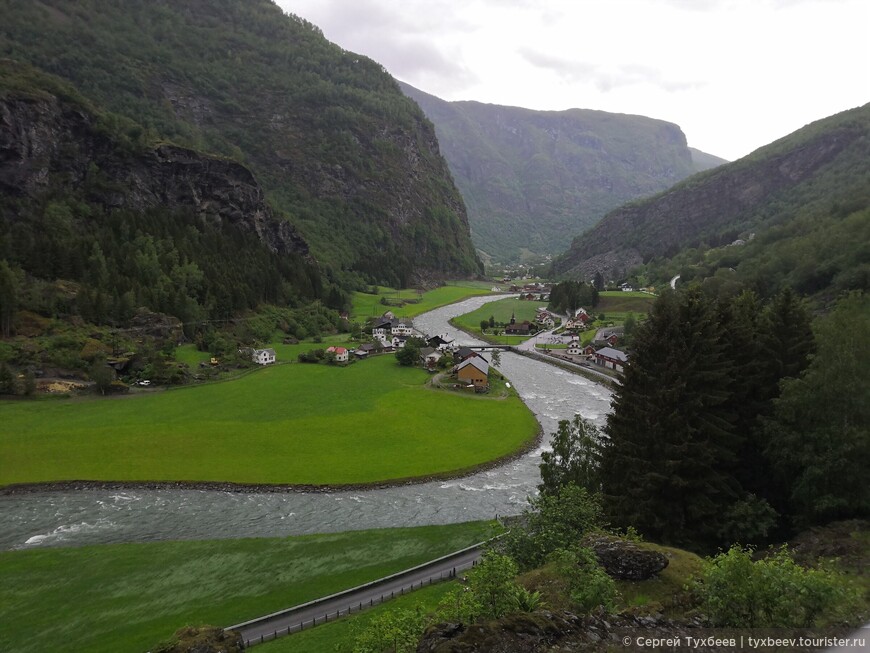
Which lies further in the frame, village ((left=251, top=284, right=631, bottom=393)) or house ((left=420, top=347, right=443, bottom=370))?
house ((left=420, top=347, right=443, bottom=370))

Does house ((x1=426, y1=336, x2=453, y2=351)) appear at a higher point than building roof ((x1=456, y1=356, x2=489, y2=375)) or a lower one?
higher

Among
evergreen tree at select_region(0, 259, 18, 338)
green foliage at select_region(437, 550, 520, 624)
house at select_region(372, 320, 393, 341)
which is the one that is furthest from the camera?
house at select_region(372, 320, 393, 341)

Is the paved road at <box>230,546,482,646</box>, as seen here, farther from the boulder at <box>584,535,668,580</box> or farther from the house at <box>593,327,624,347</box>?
the house at <box>593,327,624,347</box>

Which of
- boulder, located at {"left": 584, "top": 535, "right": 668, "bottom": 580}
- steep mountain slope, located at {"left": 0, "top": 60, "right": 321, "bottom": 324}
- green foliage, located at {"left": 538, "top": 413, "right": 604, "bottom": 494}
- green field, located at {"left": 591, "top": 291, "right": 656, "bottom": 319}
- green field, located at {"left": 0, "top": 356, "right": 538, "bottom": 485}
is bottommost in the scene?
green field, located at {"left": 0, "top": 356, "right": 538, "bottom": 485}

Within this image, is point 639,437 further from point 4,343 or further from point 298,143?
point 298,143

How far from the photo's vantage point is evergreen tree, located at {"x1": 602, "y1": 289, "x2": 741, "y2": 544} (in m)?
20.8

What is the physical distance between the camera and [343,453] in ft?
145

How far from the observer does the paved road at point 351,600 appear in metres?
22.6

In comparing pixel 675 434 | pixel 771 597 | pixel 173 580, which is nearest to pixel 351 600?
pixel 173 580

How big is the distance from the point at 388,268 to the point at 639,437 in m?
164

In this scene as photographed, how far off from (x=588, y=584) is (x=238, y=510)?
29865 mm

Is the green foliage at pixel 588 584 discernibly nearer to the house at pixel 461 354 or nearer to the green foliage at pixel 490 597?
Answer: the green foliage at pixel 490 597

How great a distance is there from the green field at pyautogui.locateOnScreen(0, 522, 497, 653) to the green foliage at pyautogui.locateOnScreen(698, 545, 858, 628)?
60.1 feet

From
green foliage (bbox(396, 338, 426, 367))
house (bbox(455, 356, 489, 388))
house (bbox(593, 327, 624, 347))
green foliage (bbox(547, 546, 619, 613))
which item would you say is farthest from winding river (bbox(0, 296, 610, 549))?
house (bbox(593, 327, 624, 347))
